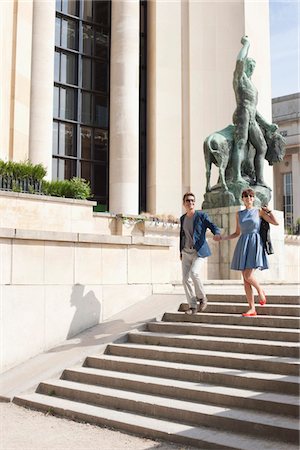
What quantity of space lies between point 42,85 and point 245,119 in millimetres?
9087

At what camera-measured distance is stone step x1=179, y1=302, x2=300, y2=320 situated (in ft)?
22.7

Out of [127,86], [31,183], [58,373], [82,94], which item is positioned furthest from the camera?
[82,94]

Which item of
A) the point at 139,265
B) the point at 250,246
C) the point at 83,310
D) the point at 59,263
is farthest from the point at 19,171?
the point at 250,246

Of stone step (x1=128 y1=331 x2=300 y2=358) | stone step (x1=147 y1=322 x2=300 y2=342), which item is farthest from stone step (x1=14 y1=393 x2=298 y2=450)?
stone step (x1=147 y1=322 x2=300 y2=342)

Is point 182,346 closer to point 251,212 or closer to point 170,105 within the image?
point 251,212

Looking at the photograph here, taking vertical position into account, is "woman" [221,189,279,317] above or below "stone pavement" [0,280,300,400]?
above

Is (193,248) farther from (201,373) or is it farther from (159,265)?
(159,265)

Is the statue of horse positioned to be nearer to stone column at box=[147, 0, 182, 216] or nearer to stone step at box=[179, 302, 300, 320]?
stone step at box=[179, 302, 300, 320]

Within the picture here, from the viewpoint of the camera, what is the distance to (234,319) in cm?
718

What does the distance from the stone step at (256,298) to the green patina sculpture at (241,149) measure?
822cm

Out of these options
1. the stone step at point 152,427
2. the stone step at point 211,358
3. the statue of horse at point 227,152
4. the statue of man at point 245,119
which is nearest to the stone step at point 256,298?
the stone step at point 211,358

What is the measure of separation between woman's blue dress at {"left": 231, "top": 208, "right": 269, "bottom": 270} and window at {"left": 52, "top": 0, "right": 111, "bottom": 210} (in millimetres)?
18269

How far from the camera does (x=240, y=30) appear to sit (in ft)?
93.2

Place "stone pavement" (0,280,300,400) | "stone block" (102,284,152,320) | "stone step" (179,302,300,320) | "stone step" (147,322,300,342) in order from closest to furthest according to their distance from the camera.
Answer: "stone step" (147,322,300,342), "stone step" (179,302,300,320), "stone pavement" (0,280,300,400), "stone block" (102,284,152,320)
